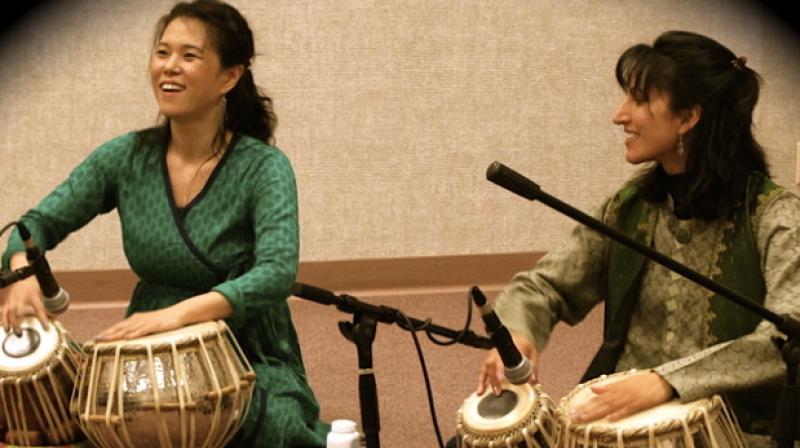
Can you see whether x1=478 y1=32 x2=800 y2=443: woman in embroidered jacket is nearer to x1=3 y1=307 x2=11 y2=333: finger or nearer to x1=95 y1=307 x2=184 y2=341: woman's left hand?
x1=95 y1=307 x2=184 y2=341: woman's left hand

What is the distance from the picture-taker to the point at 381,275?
4.66 metres

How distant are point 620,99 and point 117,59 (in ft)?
6.13

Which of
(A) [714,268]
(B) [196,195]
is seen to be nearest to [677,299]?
(A) [714,268]

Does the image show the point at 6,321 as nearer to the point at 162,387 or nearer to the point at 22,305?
the point at 22,305

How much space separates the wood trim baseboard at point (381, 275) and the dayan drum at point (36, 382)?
A: 1.92 metres

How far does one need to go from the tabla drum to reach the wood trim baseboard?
8.05ft

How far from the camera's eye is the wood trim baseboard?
4.53m

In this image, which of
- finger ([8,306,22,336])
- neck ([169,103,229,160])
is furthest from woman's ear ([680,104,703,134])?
finger ([8,306,22,336])

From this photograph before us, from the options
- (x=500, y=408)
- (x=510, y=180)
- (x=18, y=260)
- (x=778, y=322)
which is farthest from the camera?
(x=18, y=260)

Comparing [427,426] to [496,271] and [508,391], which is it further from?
[496,271]

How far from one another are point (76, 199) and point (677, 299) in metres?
1.36

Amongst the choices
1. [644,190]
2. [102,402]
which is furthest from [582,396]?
[102,402]

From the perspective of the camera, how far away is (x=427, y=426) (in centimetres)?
330

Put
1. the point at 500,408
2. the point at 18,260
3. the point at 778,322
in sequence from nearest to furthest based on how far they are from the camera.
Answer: the point at 778,322 < the point at 500,408 < the point at 18,260
